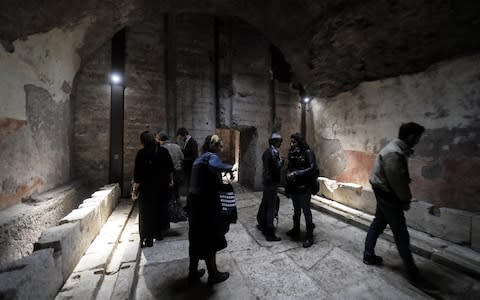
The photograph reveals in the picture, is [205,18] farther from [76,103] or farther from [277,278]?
[277,278]

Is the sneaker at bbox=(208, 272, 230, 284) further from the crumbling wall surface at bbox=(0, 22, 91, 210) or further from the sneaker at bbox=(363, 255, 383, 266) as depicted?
the crumbling wall surface at bbox=(0, 22, 91, 210)

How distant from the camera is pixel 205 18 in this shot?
22.2ft

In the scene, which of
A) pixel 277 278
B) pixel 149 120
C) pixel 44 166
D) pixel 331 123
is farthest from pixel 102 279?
pixel 331 123

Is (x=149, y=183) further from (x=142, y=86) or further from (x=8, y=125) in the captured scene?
(x=142, y=86)

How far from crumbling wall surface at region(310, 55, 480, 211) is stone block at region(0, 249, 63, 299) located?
545 centimetres

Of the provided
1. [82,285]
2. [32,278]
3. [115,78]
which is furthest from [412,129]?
[115,78]

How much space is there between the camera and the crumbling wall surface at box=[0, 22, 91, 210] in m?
3.10

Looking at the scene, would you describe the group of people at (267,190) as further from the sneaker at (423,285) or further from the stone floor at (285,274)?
the stone floor at (285,274)

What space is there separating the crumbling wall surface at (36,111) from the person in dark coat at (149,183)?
191 cm

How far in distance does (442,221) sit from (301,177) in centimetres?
244

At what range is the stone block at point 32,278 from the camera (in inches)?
57.6

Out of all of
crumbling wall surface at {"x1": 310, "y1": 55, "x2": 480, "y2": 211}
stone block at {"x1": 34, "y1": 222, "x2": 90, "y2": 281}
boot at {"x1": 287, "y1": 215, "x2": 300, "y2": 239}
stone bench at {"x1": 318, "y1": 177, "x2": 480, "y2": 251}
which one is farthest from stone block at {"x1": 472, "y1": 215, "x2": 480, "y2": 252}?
stone block at {"x1": 34, "y1": 222, "x2": 90, "y2": 281}

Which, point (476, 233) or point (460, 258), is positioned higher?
point (476, 233)

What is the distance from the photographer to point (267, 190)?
367cm
